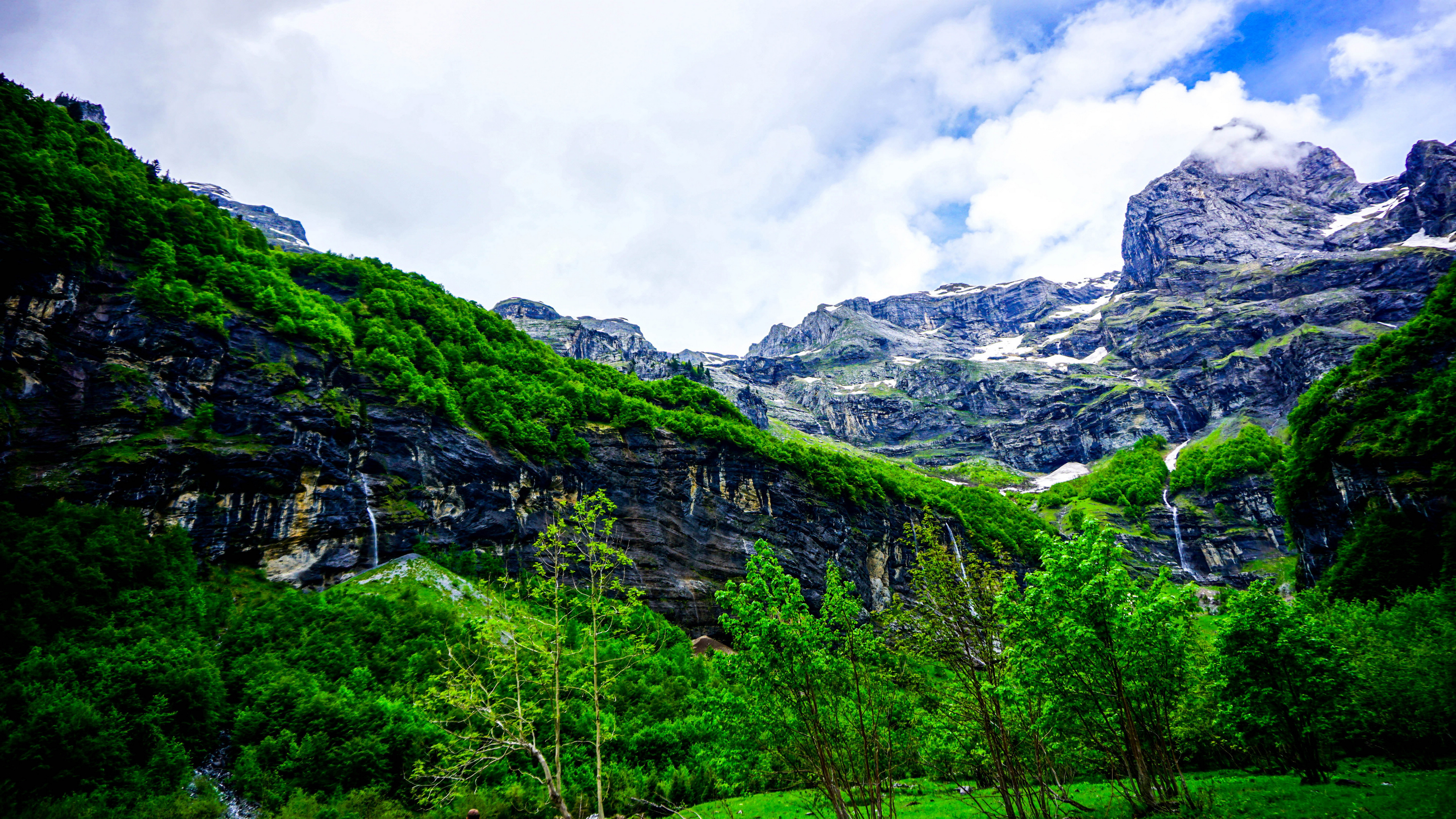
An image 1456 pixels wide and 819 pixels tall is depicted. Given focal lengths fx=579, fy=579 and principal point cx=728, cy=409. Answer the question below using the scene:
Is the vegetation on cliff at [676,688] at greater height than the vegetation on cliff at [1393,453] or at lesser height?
lesser

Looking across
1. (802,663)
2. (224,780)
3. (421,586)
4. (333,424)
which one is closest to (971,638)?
(802,663)

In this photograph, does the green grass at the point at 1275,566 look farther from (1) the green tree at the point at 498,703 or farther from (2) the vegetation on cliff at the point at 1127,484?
(1) the green tree at the point at 498,703

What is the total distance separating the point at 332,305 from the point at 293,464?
3075cm

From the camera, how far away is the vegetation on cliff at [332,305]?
43.0 metres

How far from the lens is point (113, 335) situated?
140 feet

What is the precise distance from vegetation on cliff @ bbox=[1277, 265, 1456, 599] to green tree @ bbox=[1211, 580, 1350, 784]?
140 feet

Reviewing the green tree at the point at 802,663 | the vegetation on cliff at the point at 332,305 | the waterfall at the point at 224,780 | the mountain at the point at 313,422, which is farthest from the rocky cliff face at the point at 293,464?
the green tree at the point at 802,663

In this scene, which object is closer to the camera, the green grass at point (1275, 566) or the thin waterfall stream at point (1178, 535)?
the green grass at point (1275, 566)

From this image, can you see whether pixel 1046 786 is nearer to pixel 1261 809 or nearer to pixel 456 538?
pixel 1261 809

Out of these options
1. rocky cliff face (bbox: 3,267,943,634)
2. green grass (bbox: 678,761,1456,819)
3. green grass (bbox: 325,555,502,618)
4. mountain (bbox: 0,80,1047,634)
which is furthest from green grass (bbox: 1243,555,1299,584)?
green grass (bbox: 325,555,502,618)

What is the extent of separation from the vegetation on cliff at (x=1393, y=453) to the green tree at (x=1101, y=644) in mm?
52536

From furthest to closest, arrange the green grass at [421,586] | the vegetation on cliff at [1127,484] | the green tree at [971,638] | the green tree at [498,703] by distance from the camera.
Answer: the vegetation on cliff at [1127,484], the green grass at [421,586], the green tree at [971,638], the green tree at [498,703]

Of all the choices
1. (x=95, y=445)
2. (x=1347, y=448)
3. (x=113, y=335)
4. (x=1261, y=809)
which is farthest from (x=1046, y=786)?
(x=1347, y=448)

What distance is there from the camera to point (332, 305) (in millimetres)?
70312
